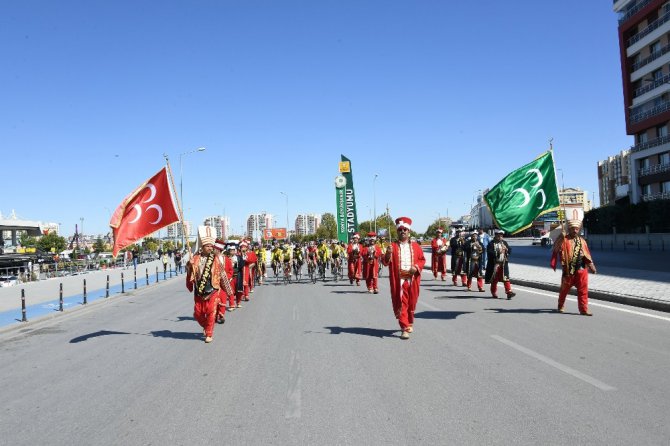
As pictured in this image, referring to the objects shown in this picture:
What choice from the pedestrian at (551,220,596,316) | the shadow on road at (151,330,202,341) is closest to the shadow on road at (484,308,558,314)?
the pedestrian at (551,220,596,316)

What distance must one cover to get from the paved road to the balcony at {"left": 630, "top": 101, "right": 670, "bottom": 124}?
4172cm

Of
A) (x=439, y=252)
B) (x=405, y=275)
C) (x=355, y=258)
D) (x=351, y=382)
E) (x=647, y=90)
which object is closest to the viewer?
(x=351, y=382)

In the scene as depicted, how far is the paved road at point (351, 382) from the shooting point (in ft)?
14.9

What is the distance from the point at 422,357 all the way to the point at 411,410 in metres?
2.29

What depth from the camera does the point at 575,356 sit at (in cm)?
692

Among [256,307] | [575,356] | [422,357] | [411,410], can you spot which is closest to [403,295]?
[422,357]

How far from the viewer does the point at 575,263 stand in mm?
10617

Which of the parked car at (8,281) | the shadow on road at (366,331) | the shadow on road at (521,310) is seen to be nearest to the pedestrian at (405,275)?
the shadow on road at (366,331)

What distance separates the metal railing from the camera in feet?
149

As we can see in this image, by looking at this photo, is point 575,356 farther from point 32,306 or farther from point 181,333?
point 32,306

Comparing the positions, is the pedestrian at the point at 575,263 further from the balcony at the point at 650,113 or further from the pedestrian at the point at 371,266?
the balcony at the point at 650,113

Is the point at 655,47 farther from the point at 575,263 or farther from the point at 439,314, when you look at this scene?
the point at 439,314

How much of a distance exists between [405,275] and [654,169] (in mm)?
46396

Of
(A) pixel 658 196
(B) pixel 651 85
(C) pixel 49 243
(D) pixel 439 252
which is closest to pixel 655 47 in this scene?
(B) pixel 651 85
